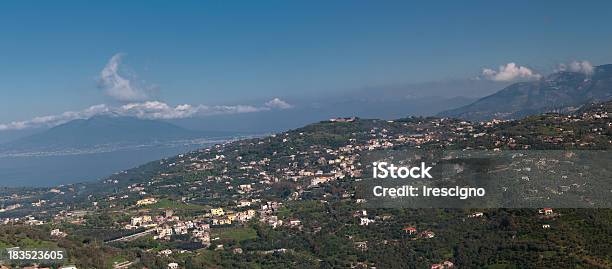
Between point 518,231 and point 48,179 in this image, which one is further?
point 48,179

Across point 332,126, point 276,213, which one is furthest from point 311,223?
point 332,126

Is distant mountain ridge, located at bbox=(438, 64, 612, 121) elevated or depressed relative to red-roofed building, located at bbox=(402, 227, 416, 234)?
elevated

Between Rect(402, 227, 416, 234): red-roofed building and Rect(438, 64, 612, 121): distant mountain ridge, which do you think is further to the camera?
Rect(438, 64, 612, 121): distant mountain ridge

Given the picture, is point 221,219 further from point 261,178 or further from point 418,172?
point 418,172

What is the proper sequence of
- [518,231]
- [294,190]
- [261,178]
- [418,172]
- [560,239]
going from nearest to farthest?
[418,172] < [560,239] < [518,231] < [294,190] < [261,178]

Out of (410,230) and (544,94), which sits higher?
(544,94)

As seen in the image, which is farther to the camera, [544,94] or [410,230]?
[544,94]

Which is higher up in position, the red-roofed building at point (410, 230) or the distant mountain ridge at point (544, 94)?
the distant mountain ridge at point (544, 94)

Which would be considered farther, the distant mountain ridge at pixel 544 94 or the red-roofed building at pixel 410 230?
the distant mountain ridge at pixel 544 94
